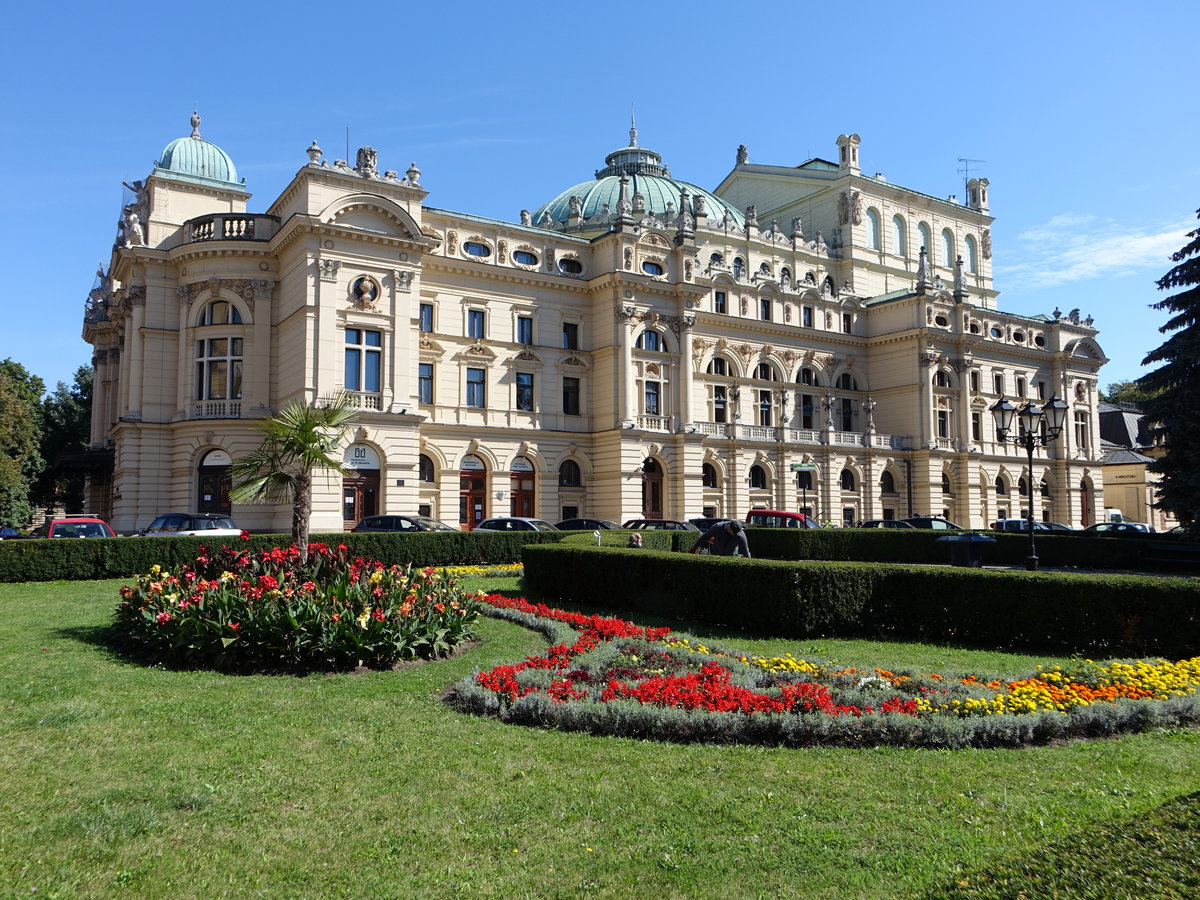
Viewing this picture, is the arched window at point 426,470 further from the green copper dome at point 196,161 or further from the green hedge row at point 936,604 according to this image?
the green hedge row at point 936,604

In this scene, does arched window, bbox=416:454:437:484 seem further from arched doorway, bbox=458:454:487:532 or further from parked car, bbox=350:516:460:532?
parked car, bbox=350:516:460:532

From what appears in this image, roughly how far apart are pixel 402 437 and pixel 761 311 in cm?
2753

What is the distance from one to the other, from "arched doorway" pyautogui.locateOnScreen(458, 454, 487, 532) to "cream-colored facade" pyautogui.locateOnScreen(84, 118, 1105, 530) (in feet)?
0.37

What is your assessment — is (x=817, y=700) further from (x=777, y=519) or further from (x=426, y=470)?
(x=426, y=470)

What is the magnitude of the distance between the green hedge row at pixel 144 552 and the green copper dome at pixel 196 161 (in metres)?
26.7

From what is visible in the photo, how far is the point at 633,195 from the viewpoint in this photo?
5675 cm

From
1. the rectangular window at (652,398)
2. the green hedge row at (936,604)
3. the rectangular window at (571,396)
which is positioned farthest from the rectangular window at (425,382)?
the green hedge row at (936,604)

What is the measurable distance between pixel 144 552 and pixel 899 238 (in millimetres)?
57124

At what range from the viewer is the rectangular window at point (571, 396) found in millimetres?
47062

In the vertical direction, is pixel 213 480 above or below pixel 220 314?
below

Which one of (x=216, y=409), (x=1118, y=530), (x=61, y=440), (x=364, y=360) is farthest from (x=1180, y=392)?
(x=61, y=440)

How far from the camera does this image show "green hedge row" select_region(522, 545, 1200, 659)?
13.8m

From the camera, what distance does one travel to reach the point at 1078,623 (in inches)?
563

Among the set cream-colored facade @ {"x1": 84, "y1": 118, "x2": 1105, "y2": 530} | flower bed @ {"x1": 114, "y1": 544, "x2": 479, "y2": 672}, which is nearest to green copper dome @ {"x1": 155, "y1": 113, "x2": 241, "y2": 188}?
cream-colored facade @ {"x1": 84, "y1": 118, "x2": 1105, "y2": 530}
